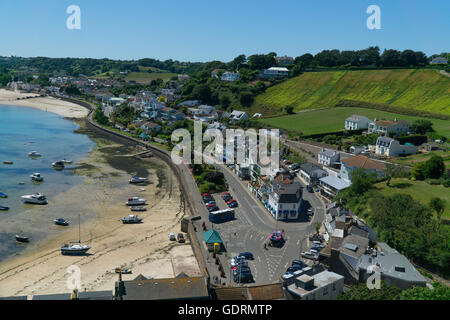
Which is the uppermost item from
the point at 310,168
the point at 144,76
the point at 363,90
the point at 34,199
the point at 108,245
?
the point at 144,76

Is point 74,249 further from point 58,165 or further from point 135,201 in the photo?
point 58,165

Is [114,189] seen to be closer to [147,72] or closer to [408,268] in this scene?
[408,268]

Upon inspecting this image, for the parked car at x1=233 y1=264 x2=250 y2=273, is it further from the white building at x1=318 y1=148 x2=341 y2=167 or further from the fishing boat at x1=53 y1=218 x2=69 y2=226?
the white building at x1=318 y1=148 x2=341 y2=167

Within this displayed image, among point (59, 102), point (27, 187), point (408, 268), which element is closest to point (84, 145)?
point (27, 187)

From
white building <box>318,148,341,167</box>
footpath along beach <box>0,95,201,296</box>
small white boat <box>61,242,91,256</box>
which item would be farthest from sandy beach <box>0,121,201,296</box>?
white building <box>318,148,341,167</box>

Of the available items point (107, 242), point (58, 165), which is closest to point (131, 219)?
point (107, 242)
